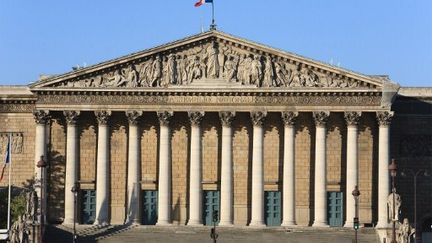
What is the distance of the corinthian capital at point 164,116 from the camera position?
251 feet

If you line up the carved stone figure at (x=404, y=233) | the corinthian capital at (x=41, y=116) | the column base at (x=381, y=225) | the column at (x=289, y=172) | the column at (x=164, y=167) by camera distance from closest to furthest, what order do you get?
the carved stone figure at (x=404, y=233), the column base at (x=381, y=225), the column at (x=289, y=172), the corinthian capital at (x=41, y=116), the column at (x=164, y=167)

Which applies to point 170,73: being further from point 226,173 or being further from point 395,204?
point 395,204

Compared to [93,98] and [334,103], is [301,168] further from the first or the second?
[93,98]

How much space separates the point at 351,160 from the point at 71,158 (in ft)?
59.0

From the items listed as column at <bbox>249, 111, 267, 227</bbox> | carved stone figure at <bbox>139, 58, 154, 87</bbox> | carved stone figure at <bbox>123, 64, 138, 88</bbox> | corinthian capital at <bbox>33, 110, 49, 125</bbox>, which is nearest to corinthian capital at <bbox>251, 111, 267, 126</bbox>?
column at <bbox>249, 111, 267, 227</bbox>

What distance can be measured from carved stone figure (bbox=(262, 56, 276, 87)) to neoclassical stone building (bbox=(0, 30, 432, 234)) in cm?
9

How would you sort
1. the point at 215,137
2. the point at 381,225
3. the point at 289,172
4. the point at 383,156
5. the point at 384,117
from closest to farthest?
1. the point at 381,225
2. the point at 384,117
3. the point at 383,156
4. the point at 289,172
5. the point at 215,137

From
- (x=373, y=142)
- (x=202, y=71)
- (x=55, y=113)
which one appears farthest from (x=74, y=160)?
(x=373, y=142)

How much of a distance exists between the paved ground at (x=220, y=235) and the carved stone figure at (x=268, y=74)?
9284mm

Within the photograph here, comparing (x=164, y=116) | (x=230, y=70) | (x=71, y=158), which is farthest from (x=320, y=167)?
(x=71, y=158)

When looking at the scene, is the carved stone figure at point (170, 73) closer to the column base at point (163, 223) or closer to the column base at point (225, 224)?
the column base at point (163, 223)

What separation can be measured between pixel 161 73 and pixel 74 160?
794 cm

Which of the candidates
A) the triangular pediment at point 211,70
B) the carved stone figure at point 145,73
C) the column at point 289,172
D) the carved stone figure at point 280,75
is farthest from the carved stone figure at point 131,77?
the column at point 289,172

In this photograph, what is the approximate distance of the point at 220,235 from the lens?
2867 inches
